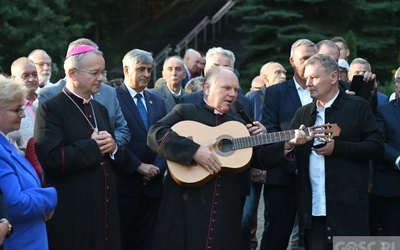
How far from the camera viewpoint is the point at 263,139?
6.81 metres

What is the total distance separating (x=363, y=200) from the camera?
726 centimetres

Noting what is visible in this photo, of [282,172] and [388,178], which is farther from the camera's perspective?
[388,178]

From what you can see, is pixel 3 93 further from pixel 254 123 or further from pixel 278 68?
pixel 278 68

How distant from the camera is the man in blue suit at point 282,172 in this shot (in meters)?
8.37

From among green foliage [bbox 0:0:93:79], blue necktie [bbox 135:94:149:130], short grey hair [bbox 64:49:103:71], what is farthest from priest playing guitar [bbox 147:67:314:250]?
green foliage [bbox 0:0:93:79]

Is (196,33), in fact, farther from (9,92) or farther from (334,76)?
(9,92)

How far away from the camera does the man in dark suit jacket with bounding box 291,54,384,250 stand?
7172 millimetres

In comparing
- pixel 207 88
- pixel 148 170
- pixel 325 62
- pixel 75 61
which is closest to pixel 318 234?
pixel 325 62

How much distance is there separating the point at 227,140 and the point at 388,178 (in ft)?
7.84

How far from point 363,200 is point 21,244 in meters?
3.27

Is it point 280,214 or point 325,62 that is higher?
point 325,62

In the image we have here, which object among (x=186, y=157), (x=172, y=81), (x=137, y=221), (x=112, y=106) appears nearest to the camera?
(x=186, y=157)

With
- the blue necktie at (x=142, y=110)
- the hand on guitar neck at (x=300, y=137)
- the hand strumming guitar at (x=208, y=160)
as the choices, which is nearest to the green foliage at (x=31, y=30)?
the blue necktie at (x=142, y=110)

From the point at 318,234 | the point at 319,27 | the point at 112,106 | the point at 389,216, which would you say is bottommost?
the point at 318,234
